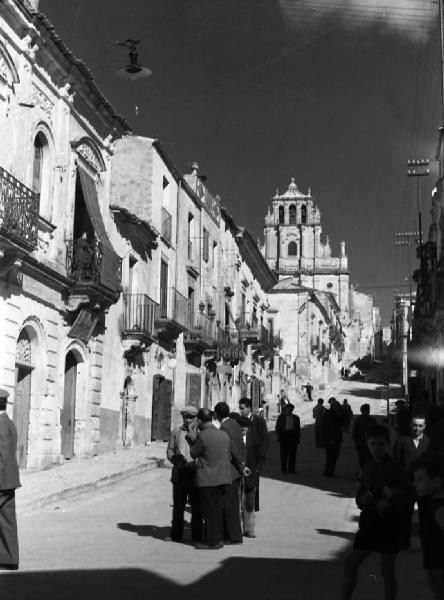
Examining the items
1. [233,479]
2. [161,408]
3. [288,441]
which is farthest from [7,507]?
[161,408]

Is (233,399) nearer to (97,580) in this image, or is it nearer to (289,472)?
(289,472)

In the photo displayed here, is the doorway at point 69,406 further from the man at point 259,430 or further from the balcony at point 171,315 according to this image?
the man at point 259,430

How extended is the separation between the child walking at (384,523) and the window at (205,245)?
27.7 metres

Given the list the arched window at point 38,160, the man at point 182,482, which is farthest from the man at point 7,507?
the arched window at point 38,160

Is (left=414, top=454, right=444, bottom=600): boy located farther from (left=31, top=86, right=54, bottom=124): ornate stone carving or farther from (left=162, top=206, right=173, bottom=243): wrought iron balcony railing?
(left=162, top=206, right=173, bottom=243): wrought iron balcony railing

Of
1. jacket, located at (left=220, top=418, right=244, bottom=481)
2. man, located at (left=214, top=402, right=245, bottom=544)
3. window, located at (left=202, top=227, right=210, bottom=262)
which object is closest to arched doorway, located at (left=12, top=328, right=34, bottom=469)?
→ man, located at (left=214, top=402, right=245, bottom=544)

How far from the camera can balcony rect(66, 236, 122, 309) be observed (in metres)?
19.0

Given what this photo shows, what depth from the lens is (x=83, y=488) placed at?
15.0m

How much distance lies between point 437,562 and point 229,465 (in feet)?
16.7

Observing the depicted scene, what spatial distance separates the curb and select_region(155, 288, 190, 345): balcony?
6.71 metres

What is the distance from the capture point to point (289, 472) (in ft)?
63.4

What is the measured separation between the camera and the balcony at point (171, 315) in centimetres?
2634

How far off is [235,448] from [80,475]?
7.18 meters

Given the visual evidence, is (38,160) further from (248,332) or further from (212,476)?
(248,332)
